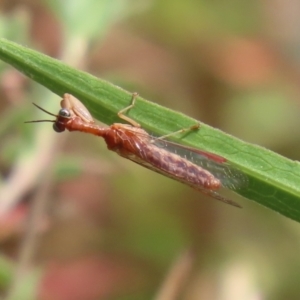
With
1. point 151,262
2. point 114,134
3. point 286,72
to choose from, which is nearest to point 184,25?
point 286,72

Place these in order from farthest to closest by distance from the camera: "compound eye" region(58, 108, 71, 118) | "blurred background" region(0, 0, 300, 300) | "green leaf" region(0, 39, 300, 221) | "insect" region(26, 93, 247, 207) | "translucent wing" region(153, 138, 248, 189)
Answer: "blurred background" region(0, 0, 300, 300)
"compound eye" region(58, 108, 71, 118)
"insect" region(26, 93, 247, 207)
"translucent wing" region(153, 138, 248, 189)
"green leaf" region(0, 39, 300, 221)

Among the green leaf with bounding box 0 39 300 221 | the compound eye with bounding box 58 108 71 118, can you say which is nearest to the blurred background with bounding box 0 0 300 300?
the compound eye with bounding box 58 108 71 118

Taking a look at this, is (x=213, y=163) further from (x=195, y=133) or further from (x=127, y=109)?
(x=127, y=109)

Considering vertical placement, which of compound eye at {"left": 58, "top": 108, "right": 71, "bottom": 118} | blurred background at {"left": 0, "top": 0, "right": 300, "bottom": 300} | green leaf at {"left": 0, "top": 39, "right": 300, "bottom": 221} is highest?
blurred background at {"left": 0, "top": 0, "right": 300, "bottom": 300}

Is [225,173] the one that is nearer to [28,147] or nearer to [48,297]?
[28,147]

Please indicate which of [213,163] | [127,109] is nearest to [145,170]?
[213,163]

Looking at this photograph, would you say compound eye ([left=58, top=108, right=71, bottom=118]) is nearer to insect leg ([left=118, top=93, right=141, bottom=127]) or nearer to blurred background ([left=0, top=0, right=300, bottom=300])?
blurred background ([left=0, top=0, right=300, bottom=300])

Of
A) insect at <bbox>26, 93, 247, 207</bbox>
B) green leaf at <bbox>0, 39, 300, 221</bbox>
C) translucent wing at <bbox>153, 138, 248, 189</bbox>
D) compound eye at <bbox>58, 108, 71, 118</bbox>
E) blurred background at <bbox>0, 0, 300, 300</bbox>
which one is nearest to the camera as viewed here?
green leaf at <bbox>0, 39, 300, 221</bbox>
